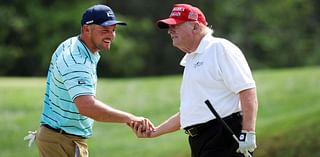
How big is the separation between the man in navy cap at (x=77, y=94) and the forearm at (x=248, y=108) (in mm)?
1110

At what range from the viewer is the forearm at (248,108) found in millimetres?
6305

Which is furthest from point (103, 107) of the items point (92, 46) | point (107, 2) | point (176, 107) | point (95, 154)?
point (107, 2)

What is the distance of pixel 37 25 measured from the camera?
41.5 meters

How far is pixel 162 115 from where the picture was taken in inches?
701

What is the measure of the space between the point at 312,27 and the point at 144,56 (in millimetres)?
10719

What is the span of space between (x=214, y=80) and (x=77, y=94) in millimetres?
1075

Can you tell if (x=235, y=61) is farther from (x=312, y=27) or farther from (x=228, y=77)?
(x=312, y=27)

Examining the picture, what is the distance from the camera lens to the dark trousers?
256 inches

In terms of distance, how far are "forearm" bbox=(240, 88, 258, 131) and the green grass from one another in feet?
15.8

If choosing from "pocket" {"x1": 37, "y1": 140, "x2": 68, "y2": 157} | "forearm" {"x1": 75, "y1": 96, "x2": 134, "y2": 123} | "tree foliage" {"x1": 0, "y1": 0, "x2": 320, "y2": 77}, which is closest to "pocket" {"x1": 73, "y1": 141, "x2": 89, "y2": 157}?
"pocket" {"x1": 37, "y1": 140, "x2": 68, "y2": 157}

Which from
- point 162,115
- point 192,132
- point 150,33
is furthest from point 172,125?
point 150,33

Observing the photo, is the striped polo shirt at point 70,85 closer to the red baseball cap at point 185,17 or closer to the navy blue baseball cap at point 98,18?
the navy blue baseball cap at point 98,18

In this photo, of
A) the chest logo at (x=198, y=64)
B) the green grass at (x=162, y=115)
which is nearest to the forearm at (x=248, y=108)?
the chest logo at (x=198, y=64)

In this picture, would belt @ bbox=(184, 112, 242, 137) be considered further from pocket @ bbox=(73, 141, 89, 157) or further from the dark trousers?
pocket @ bbox=(73, 141, 89, 157)
